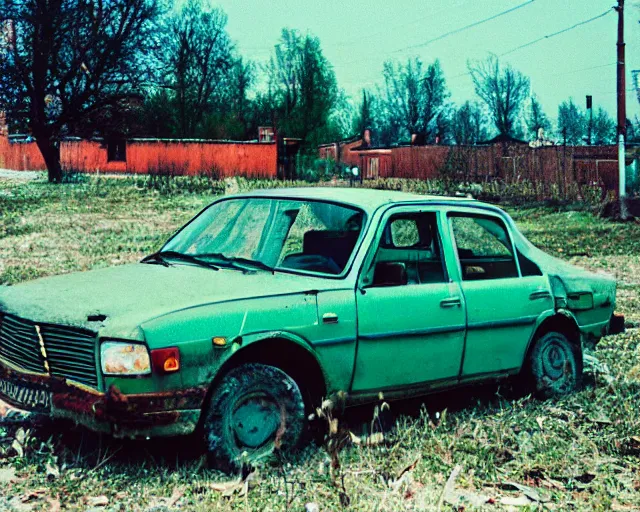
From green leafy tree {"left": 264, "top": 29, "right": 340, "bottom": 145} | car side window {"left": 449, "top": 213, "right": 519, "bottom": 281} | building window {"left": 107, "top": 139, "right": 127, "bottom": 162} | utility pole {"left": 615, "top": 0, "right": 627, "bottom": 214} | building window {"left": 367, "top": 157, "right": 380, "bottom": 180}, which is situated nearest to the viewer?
car side window {"left": 449, "top": 213, "right": 519, "bottom": 281}

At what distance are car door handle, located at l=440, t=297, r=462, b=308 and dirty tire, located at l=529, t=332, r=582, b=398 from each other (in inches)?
35.4

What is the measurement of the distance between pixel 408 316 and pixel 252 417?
3.98 ft

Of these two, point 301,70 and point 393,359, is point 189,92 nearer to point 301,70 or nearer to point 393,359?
point 301,70

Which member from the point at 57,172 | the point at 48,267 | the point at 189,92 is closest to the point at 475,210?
the point at 48,267

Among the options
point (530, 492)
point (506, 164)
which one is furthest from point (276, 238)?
point (506, 164)

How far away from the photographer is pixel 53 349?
4.93 meters

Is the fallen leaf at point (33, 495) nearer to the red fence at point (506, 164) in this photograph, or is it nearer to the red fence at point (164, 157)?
the red fence at point (506, 164)

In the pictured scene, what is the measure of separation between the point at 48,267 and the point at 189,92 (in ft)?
211

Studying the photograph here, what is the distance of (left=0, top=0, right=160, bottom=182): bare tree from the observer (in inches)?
1596

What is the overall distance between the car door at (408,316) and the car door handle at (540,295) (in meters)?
0.72

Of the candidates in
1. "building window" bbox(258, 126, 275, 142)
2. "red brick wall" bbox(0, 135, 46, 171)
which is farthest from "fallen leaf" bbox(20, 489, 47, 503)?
"red brick wall" bbox(0, 135, 46, 171)

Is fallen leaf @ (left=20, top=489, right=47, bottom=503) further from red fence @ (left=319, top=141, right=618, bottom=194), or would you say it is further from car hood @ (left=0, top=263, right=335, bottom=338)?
red fence @ (left=319, top=141, right=618, bottom=194)

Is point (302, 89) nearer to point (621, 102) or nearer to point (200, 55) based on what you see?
point (200, 55)

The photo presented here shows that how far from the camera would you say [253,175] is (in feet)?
148
